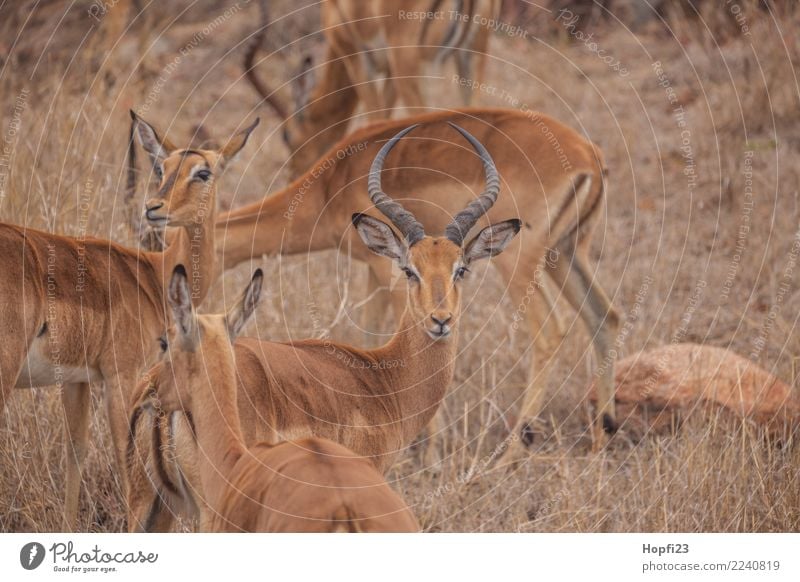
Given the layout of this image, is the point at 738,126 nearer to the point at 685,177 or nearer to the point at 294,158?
the point at 685,177

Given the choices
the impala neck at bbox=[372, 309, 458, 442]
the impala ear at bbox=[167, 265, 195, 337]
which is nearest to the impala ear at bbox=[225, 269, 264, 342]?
the impala ear at bbox=[167, 265, 195, 337]

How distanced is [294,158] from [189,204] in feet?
7.80

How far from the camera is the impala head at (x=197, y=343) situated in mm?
3145

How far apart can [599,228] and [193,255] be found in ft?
A: 10.8

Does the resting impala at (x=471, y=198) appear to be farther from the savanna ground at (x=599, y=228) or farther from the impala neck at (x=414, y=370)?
the impala neck at (x=414, y=370)

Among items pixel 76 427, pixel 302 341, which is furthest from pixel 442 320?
pixel 76 427

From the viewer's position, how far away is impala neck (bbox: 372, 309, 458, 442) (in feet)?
13.1

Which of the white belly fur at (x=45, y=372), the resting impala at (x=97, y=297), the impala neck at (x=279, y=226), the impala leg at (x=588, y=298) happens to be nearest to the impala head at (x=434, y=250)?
the resting impala at (x=97, y=297)

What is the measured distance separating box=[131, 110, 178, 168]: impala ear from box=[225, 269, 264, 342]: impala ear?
53.3 inches

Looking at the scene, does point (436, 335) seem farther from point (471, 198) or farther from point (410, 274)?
point (471, 198)

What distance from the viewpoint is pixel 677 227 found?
7.13m

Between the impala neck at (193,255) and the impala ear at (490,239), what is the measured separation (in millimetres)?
974

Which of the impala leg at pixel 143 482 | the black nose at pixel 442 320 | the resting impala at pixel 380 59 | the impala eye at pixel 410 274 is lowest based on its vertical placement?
Answer: the impala leg at pixel 143 482

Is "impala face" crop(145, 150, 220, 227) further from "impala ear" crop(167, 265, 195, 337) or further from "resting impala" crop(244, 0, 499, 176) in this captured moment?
"resting impala" crop(244, 0, 499, 176)
